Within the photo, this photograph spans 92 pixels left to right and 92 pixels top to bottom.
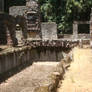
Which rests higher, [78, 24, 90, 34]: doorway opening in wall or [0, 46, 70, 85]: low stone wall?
[78, 24, 90, 34]: doorway opening in wall

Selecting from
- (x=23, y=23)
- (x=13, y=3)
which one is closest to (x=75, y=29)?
(x=23, y=23)

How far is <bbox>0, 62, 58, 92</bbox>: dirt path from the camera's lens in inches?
443

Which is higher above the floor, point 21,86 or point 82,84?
point 82,84

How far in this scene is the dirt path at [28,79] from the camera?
36.9ft

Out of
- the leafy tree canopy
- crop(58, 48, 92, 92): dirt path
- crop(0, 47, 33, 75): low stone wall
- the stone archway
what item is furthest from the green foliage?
crop(58, 48, 92, 92): dirt path

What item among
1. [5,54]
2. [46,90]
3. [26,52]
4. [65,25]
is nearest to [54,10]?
[65,25]

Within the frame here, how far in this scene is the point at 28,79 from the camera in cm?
1339

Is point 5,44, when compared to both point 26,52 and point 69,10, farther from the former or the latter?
point 69,10

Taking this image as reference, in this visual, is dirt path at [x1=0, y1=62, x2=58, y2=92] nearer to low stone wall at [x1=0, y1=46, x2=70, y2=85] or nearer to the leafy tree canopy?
low stone wall at [x1=0, y1=46, x2=70, y2=85]

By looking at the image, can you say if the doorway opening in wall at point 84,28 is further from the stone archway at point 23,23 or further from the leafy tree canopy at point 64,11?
the stone archway at point 23,23

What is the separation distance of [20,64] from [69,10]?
1371 cm

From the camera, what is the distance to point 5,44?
1847 cm

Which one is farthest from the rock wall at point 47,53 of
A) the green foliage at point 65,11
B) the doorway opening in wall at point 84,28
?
the doorway opening in wall at point 84,28

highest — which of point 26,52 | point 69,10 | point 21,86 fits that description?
point 69,10
